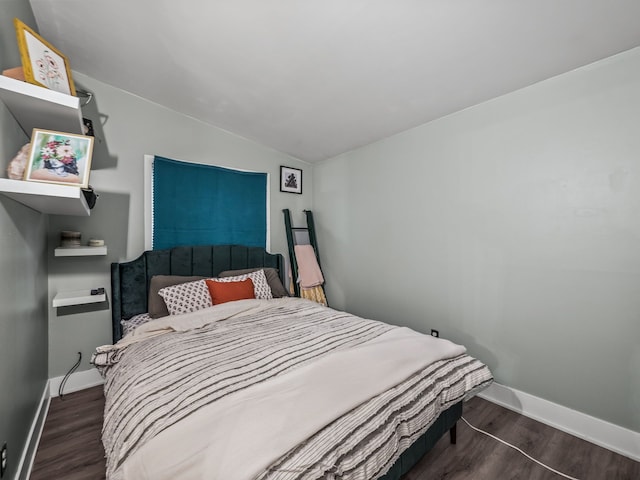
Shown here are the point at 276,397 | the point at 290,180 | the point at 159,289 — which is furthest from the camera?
the point at 290,180

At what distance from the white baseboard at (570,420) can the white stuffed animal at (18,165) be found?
10.6 feet

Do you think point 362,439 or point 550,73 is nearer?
point 362,439

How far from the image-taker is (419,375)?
138 cm

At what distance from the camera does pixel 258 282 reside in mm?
2797

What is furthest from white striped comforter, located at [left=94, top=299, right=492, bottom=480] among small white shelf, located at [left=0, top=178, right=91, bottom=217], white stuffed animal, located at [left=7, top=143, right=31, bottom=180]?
white stuffed animal, located at [left=7, top=143, right=31, bottom=180]

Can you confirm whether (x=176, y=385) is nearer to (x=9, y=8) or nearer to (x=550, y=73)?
(x=9, y=8)

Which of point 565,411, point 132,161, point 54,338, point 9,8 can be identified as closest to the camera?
point 9,8

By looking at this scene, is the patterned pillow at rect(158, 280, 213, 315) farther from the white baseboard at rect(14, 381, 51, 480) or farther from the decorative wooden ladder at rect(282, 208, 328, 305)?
the decorative wooden ladder at rect(282, 208, 328, 305)

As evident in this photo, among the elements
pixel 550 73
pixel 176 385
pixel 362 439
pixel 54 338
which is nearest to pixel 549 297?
pixel 550 73

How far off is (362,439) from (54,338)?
8.67ft

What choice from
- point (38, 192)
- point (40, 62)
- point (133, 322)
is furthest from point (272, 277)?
point (40, 62)

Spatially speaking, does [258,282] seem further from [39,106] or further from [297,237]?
[39,106]

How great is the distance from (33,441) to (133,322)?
86 centimetres

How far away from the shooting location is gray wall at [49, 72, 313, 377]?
2320mm
